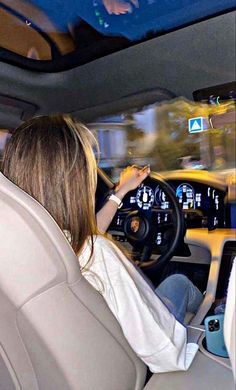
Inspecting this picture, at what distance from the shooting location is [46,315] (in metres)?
0.73

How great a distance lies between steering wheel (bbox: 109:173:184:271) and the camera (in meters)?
1.74

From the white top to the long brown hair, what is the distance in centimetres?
6

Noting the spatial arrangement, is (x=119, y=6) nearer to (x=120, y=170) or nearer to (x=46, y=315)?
(x=120, y=170)

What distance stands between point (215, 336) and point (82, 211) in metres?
0.50

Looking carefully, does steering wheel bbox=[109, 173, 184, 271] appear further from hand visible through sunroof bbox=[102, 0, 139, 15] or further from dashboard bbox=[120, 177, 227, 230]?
hand visible through sunroof bbox=[102, 0, 139, 15]

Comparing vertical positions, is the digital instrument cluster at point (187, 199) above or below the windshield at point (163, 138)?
below

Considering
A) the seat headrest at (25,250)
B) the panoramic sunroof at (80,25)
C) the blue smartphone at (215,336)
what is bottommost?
the blue smartphone at (215,336)

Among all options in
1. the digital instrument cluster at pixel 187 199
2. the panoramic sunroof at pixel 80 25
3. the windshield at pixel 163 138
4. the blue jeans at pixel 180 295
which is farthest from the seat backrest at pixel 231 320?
the digital instrument cluster at pixel 187 199

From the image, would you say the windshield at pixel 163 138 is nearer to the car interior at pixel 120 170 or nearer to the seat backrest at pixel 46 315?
the car interior at pixel 120 170

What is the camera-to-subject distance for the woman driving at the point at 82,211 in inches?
33.3

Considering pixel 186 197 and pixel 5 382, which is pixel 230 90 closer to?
pixel 186 197

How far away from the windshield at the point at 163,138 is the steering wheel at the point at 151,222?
11 centimetres

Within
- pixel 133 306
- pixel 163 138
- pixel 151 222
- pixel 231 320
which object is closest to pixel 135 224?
pixel 151 222

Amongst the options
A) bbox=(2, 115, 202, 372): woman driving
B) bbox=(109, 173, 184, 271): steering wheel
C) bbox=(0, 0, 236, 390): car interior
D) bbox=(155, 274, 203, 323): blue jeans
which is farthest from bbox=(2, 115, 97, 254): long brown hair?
bbox=(109, 173, 184, 271): steering wheel
